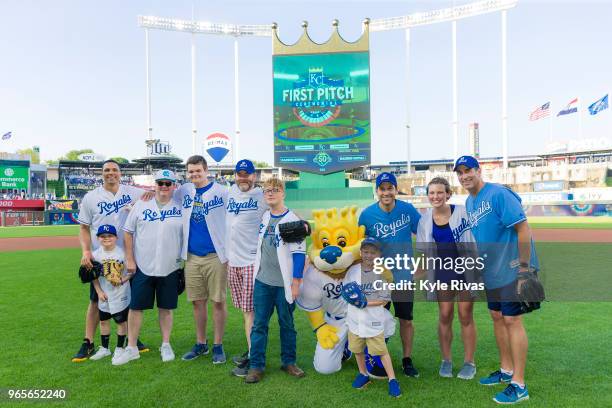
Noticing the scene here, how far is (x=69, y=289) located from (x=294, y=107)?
86.8ft

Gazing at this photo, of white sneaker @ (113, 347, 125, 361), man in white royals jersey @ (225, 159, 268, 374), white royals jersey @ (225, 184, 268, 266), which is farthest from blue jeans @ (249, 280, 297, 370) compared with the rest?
white sneaker @ (113, 347, 125, 361)

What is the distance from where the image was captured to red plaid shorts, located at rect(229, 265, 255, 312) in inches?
181

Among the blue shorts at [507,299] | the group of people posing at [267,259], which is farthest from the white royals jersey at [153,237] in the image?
the blue shorts at [507,299]

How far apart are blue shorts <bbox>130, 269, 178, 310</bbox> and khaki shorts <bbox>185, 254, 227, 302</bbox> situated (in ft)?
0.68

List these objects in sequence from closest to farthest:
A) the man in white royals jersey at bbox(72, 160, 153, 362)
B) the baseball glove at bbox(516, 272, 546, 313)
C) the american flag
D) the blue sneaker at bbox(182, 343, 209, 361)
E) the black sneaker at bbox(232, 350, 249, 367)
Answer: the baseball glove at bbox(516, 272, 546, 313), the black sneaker at bbox(232, 350, 249, 367), the blue sneaker at bbox(182, 343, 209, 361), the man in white royals jersey at bbox(72, 160, 153, 362), the american flag

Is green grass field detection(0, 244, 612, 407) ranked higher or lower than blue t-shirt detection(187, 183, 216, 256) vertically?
lower

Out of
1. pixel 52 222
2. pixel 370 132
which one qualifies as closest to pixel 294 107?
pixel 370 132

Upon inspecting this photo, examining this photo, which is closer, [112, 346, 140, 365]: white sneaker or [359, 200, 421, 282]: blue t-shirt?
[359, 200, 421, 282]: blue t-shirt

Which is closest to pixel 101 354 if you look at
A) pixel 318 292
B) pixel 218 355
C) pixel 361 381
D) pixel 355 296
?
pixel 218 355

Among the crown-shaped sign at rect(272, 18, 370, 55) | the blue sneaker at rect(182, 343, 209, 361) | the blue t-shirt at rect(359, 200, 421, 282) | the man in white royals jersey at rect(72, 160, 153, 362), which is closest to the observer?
the blue t-shirt at rect(359, 200, 421, 282)

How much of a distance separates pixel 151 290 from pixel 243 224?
1467 mm

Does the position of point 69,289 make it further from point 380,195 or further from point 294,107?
point 294,107

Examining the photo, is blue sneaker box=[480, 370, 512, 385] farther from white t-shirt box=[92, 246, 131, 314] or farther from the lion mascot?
white t-shirt box=[92, 246, 131, 314]

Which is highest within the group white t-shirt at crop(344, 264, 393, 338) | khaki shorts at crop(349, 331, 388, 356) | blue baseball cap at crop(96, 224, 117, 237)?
blue baseball cap at crop(96, 224, 117, 237)
